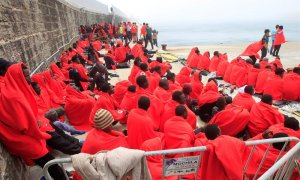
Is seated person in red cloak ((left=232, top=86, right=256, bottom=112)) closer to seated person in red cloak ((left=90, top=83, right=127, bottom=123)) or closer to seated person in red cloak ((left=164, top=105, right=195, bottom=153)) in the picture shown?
seated person in red cloak ((left=164, top=105, right=195, bottom=153))

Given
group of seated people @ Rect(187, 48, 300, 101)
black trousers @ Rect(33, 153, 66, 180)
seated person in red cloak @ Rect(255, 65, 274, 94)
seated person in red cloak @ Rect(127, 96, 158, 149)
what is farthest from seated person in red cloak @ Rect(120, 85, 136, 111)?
seated person in red cloak @ Rect(255, 65, 274, 94)

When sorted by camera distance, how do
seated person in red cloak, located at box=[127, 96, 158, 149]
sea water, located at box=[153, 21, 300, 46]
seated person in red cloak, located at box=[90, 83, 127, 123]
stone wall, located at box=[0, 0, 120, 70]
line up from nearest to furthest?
seated person in red cloak, located at box=[127, 96, 158, 149], stone wall, located at box=[0, 0, 120, 70], seated person in red cloak, located at box=[90, 83, 127, 123], sea water, located at box=[153, 21, 300, 46]

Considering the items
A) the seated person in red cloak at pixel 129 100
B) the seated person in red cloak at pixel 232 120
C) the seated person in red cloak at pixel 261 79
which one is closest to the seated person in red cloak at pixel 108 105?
the seated person in red cloak at pixel 129 100

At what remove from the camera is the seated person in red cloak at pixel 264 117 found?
4.95 m

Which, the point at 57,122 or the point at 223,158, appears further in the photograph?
the point at 57,122

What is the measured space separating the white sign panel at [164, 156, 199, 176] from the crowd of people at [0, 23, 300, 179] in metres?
0.27

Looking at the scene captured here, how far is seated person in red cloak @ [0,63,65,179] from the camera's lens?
9.12 ft

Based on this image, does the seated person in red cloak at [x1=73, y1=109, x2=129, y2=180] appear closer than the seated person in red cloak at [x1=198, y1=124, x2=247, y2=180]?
No

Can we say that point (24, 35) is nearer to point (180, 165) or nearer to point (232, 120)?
point (232, 120)

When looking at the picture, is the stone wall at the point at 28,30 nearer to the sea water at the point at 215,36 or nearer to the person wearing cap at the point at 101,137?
the person wearing cap at the point at 101,137

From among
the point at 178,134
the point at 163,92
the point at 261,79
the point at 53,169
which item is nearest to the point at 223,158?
the point at 178,134

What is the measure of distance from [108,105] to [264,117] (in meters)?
3.15

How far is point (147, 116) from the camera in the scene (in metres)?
4.40

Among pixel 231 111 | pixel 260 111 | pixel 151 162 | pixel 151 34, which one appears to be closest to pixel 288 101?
pixel 260 111
